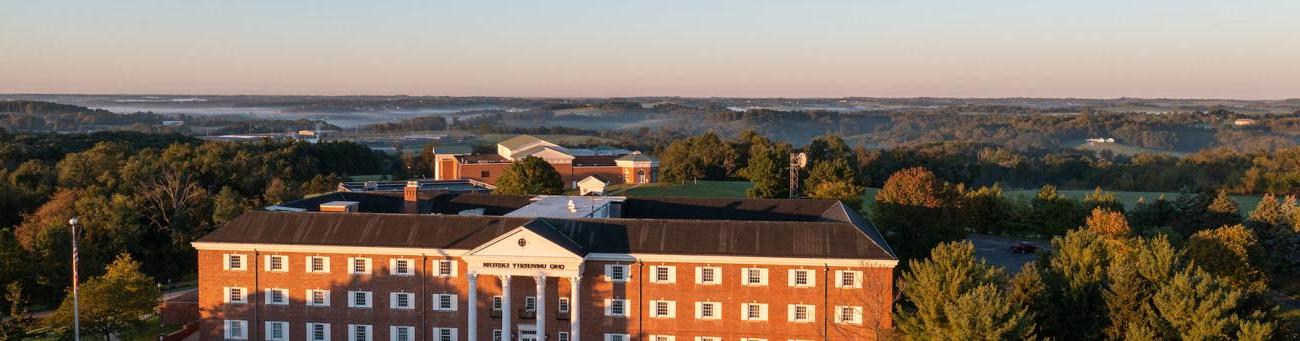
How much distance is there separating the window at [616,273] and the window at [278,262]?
47.7 ft

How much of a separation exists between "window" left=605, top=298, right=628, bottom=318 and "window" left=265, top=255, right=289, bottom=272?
14.6 m

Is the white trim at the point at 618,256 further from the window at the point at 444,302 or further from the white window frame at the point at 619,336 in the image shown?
the white window frame at the point at 619,336

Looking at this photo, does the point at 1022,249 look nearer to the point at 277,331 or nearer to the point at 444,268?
the point at 444,268

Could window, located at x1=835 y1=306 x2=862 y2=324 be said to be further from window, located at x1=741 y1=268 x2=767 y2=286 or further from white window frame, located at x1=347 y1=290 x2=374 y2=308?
white window frame, located at x1=347 y1=290 x2=374 y2=308

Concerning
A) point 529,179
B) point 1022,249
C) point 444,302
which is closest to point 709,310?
point 444,302

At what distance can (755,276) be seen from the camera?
158 ft

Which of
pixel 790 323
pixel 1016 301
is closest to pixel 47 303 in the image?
pixel 790 323

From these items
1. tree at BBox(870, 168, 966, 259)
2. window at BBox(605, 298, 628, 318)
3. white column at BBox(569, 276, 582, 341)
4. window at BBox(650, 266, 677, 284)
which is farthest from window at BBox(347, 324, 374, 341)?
tree at BBox(870, 168, 966, 259)

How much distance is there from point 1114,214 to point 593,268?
34.3m

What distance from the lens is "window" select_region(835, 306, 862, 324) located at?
47500mm

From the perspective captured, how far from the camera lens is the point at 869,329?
156 feet

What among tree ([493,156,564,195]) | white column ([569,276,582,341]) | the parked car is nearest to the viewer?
white column ([569,276,582,341])

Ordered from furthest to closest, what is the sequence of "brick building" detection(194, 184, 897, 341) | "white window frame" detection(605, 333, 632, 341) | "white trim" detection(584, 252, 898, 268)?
"white window frame" detection(605, 333, 632, 341), "brick building" detection(194, 184, 897, 341), "white trim" detection(584, 252, 898, 268)

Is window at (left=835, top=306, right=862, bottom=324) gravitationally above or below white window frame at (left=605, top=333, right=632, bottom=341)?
above
